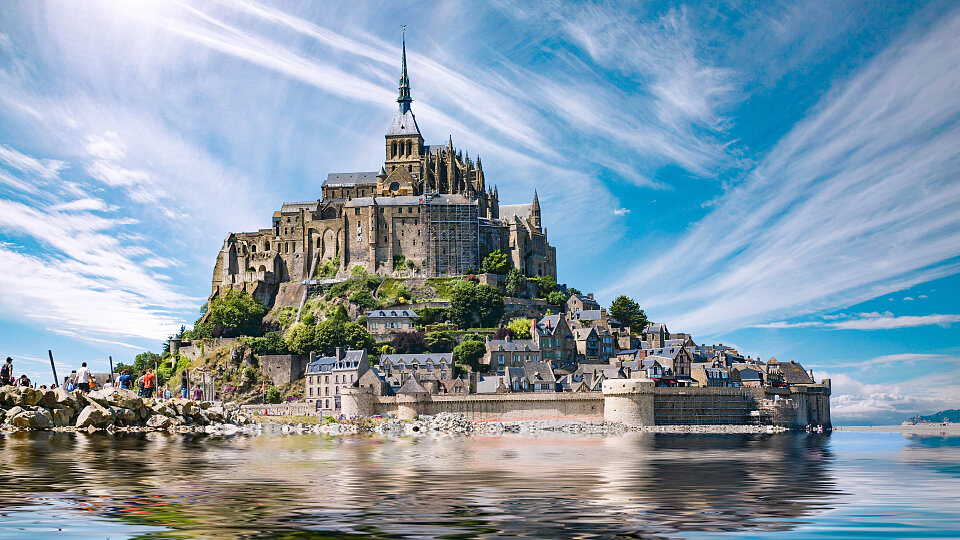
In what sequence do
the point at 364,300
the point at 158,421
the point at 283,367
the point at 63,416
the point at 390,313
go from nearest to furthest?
the point at 63,416, the point at 158,421, the point at 283,367, the point at 390,313, the point at 364,300

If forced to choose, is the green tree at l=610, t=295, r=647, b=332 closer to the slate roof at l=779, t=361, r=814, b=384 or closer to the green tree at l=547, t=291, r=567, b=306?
the green tree at l=547, t=291, r=567, b=306

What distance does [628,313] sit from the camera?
99.8m

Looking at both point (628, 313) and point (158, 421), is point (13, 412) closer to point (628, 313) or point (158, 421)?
point (158, 421)

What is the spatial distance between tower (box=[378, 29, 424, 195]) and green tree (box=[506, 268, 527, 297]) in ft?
61.3

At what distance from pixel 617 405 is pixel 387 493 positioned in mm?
50169

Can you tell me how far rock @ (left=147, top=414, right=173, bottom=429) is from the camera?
32.3 metres

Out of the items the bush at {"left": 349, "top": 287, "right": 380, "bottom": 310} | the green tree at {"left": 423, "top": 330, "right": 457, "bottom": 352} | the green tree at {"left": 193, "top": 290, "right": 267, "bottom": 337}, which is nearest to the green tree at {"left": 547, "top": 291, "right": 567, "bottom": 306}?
the green tree at {"left": 423, "top": 330, "right": 457, "bottom": 352}

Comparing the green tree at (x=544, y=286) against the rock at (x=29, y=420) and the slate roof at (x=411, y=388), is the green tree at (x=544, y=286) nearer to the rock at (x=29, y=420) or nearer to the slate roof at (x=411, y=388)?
the slate roof at (x=411, y=388)

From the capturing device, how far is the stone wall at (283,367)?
81500mm

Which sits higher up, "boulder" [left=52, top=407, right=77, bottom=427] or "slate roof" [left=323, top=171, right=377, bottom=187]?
"slate roof" [left=323, top=171, right=377, bottom=187]

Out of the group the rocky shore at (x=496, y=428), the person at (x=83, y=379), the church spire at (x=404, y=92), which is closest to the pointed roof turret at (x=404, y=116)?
the church spire at (x=404, y=92)

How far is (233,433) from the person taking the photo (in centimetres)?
3562

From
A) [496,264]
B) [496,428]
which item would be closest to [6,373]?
[496,428]

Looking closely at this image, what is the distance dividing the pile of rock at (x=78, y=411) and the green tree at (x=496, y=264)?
67.2 meters
